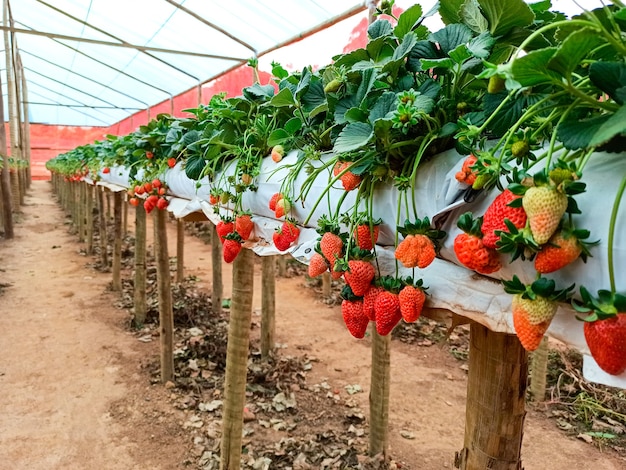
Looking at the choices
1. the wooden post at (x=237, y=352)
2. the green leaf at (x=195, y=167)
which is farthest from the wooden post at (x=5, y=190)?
the green leaf at (x=195, y=167)

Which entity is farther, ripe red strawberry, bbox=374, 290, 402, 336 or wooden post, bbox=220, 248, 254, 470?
wooden post, bbox=220, 248, 254, 470

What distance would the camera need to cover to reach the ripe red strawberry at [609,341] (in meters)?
0.58

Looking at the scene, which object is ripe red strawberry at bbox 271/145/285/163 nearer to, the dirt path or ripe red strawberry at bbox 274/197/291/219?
ripe red strawberry at bbox 274/197/291/219

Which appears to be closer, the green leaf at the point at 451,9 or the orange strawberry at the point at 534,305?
the orange strawberry at the point at 534,305

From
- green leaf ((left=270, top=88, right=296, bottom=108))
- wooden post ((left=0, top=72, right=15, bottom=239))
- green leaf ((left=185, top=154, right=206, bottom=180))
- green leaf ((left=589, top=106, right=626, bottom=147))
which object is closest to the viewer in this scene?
green leaf ((left=589, top=106, right=626, bottom=147))

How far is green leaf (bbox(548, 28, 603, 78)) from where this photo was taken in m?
0.54

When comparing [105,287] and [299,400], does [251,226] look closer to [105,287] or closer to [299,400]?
[299,400]

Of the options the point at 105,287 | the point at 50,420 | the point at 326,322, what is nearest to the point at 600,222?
the point at 50,420

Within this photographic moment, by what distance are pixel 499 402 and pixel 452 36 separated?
32.9 inches

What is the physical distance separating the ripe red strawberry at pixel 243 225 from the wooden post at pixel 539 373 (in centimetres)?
289

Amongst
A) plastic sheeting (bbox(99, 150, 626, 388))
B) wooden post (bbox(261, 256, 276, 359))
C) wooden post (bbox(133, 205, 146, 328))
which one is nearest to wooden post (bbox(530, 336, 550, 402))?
wooden post (bbox(261, 256, 276, 359))

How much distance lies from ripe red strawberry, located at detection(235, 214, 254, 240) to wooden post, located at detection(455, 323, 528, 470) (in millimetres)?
977

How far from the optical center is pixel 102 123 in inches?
878

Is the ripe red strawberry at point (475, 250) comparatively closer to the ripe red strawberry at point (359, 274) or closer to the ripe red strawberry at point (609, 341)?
the ripe red strawberry at point (609, 341)
